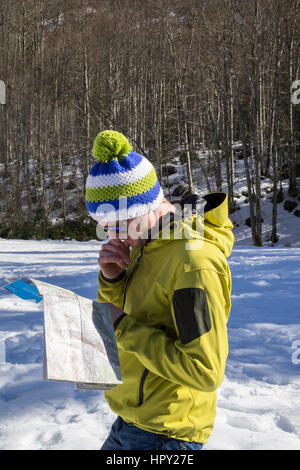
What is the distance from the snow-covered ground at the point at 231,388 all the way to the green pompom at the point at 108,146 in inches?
21.2

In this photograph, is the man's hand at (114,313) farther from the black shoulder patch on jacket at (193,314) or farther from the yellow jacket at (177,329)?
the black shoulder patch on jacket at (193,314)

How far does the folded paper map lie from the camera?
1.04 meters

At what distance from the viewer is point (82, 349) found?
3.64ft

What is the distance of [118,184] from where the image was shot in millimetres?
1354

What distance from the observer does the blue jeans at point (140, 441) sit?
1.28 m

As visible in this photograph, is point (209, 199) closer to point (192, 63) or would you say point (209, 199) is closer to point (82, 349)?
point (82, 349)

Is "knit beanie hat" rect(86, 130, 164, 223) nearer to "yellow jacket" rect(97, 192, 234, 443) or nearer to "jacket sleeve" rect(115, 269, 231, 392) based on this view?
"yellow jacket" rect(97, 192, 234, 443)

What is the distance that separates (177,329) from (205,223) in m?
0.40

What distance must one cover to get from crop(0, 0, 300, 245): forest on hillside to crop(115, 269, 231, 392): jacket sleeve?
1432 cm

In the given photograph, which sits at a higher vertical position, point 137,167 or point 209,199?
point 137,167

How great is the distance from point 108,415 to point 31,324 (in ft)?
7.07

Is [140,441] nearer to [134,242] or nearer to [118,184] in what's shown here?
[134,242]

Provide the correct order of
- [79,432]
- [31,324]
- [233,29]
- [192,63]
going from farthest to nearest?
1. [192,63]
2. [233,29]
3. [31,324]
4. [79,432]

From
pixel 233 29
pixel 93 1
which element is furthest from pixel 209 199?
pixel 93 1
